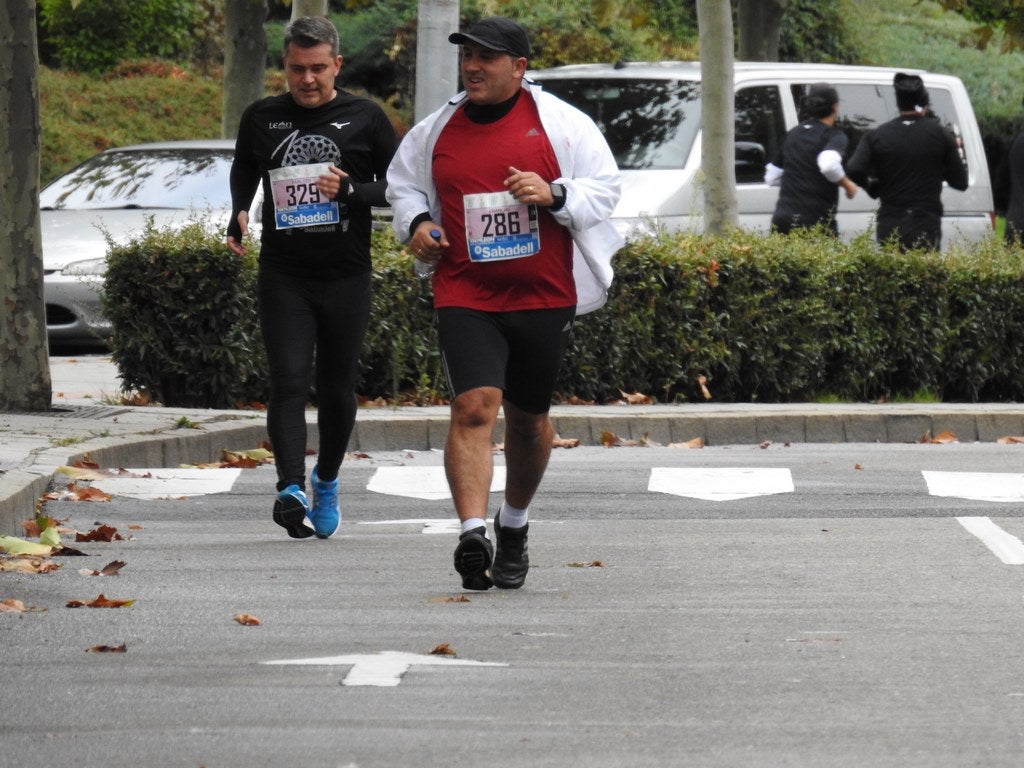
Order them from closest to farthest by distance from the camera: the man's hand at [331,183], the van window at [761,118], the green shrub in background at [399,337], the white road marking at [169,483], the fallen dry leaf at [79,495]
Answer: the man's hand at [331,183]
the fallen dry leaf at [79,495]
the white road marking at [169,483]
the green shrub in background at [399,337]
the van window at [761,118]

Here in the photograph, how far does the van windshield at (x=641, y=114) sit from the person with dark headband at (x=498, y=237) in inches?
338

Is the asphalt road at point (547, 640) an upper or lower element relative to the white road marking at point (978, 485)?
upper

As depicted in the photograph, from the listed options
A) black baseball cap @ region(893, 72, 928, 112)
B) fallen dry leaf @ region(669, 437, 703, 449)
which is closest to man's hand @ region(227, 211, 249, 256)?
fallen dry leaf @ region(669, 437, 703, 449)

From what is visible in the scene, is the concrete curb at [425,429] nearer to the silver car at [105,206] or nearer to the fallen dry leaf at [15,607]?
the fallen dry leaf at [15,607]

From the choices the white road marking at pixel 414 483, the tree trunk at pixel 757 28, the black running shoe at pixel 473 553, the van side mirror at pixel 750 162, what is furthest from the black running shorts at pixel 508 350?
the tree trunk at pixel 757 28

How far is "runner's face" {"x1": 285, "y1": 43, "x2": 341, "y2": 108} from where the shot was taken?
8211 millimetres

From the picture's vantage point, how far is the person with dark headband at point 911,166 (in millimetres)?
15688

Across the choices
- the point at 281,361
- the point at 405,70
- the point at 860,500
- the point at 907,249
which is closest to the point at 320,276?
the point at 281,361

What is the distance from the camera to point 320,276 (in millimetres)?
8352

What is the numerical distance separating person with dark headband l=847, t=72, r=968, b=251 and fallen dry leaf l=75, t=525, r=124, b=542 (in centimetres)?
830

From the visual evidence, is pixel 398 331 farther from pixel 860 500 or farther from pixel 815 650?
pixel 815 650

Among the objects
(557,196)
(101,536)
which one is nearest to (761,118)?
(101,536)

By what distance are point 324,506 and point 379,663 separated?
2.70m

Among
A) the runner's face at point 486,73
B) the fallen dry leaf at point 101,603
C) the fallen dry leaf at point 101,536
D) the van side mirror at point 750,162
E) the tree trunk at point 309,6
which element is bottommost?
the fallen dry leaf at point 101,536
